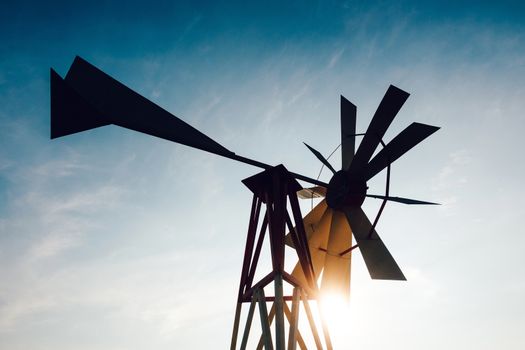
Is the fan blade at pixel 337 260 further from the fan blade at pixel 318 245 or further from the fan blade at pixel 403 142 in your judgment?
the fan blade at pixel 403 142

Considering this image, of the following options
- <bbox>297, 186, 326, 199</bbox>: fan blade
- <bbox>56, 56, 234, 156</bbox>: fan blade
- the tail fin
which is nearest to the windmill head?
<bbox>297, 186, 326, 199</bbox>: fan blade

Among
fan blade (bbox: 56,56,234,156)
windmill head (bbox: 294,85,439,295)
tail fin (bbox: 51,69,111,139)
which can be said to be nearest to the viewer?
tail fin (bbox: 51,69,111,139)

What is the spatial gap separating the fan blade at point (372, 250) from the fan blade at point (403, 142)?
169cm

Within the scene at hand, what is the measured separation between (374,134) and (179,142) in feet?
20.5

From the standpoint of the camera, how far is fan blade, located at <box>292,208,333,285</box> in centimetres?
1155

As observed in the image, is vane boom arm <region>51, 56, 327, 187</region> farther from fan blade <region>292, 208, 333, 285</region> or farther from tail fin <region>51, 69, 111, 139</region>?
fan blade <region>292, 208, 333, 285</region>

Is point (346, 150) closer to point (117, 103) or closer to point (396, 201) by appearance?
point (396, 201)

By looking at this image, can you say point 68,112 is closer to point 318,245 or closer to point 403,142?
point 318,245

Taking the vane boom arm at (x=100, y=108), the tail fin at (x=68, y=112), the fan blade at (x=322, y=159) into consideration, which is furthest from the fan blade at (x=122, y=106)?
the fan blade at (x=322, y=159)

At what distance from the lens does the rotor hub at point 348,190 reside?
12234 millimetres

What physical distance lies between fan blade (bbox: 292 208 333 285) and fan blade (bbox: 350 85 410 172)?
2.04m

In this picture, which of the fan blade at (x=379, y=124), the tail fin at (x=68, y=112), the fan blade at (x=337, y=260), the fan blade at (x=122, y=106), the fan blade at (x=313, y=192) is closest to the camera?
the tail fin at (x=68, y=112)

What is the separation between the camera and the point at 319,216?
13625mm

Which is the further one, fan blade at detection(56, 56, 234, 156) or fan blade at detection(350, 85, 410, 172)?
fan blade at detection(350, 85, 410, 172)
